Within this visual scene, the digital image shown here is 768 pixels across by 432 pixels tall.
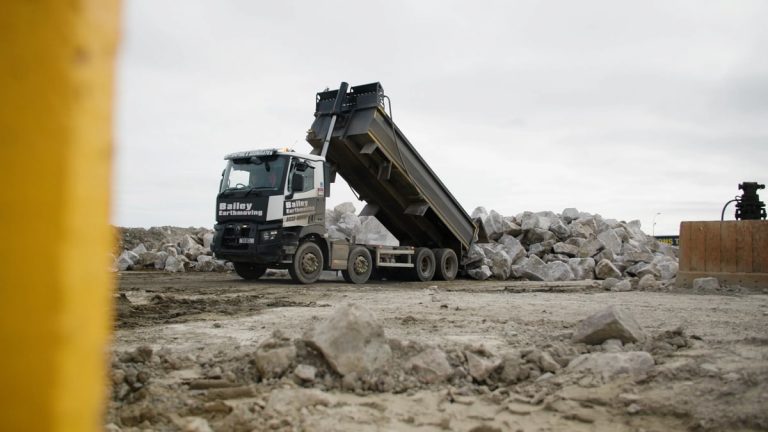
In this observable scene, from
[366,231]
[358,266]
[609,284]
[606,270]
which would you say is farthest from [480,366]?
[606,270]

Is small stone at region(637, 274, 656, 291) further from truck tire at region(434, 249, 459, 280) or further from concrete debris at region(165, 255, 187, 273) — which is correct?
concrete debris at region(165, 255, 187, 273)

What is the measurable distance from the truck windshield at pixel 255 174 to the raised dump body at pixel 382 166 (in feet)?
4.58

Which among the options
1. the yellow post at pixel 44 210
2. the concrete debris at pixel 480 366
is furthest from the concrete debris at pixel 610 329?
the yellow post at pixel 44 210

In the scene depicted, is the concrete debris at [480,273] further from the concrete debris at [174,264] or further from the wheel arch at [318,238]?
the concrete debris at [174,264]

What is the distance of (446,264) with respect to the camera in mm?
14945

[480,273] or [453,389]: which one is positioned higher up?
[480,273]

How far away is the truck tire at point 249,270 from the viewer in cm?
1293

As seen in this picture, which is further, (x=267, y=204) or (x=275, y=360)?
(x=267, y=204)

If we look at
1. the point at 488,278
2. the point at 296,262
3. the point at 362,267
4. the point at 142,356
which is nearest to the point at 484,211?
the point at 488,278

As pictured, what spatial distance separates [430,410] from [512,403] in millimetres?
453

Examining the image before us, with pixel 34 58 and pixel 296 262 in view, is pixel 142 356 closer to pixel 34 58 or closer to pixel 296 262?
pixel 34 58

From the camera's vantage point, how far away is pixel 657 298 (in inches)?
336

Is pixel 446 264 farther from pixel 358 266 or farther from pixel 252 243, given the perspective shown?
pixel 252 243

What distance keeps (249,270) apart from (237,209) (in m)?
2.13
